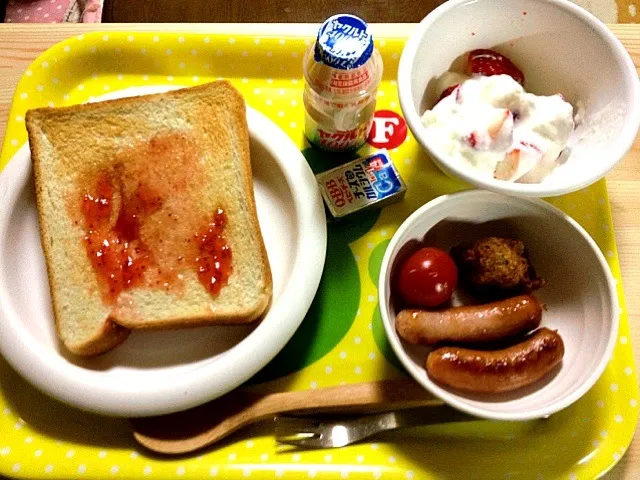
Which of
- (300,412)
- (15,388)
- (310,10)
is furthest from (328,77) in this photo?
(310,10)

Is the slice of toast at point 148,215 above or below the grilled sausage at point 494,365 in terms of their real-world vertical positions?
above

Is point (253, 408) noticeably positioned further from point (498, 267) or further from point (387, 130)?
point (387, 130)

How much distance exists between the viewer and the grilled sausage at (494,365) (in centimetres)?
98

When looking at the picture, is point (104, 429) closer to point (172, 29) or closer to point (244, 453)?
point (244, 453)

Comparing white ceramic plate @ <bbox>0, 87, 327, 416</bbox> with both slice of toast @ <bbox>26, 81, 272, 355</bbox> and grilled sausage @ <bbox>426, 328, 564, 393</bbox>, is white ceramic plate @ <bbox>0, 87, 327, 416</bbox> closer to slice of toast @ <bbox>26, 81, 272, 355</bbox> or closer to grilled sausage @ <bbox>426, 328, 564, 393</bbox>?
slice of toast @ <bbox>26, 81, 272, 355</bbox>

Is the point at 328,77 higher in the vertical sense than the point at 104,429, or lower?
higher

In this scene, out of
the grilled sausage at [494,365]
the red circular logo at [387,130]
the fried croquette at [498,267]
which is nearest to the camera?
the grilled sausage at [494,365]

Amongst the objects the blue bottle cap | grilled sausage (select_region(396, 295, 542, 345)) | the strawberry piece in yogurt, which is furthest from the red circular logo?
grilled sausage (select_region(396, 295, 542, 345))

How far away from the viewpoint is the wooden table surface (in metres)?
1.24

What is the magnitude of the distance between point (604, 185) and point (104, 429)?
3.84 ft

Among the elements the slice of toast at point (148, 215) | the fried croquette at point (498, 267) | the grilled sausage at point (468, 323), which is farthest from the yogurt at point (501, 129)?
the slice of toast at point (148, 215)

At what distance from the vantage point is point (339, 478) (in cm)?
106

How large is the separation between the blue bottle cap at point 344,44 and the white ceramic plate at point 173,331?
0.74 feet

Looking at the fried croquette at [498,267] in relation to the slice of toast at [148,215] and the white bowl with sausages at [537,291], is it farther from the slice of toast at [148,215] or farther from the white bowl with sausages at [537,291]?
the slice of toast at [148,215]
